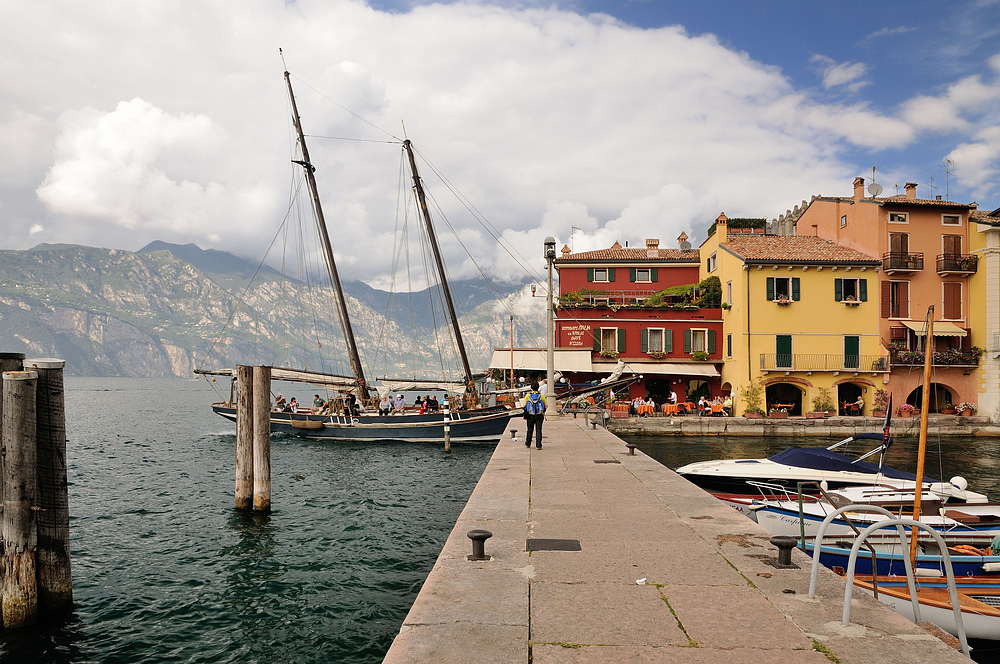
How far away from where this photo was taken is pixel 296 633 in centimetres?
859

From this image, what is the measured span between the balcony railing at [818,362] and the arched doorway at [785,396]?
176 cm

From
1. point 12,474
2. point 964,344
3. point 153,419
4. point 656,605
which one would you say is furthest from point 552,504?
point 153,419

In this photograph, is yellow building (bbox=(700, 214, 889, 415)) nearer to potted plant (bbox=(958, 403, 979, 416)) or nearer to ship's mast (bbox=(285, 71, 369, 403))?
potted plant (bbox=(958, 403, 979, 416))

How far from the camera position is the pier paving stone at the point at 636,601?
398 centimetres

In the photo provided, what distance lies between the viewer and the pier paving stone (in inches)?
157

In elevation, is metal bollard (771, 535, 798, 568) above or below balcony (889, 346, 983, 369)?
below

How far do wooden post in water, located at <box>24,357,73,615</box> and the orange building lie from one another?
134 ft

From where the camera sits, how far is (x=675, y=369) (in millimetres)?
38625

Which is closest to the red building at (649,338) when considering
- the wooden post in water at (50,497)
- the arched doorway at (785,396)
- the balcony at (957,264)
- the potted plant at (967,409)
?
the arched doorway at (785,396)

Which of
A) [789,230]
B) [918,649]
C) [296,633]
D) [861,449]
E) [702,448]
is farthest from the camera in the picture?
[789,230]

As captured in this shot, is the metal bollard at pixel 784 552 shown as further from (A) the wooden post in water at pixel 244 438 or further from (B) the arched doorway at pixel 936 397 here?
(B) the arched doorway at pixel 936 397

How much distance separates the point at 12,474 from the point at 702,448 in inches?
1034

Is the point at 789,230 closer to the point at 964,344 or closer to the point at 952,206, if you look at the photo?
the point at 952,206

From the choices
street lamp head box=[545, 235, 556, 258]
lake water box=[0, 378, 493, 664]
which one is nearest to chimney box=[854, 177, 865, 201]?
street lamp head box=[545, 235, 556, 258]
